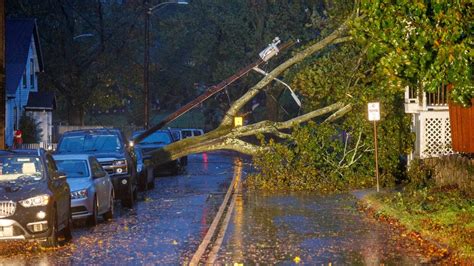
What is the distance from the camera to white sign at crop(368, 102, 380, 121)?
2828cm

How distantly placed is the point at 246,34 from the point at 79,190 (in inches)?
2386

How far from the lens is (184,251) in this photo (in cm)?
1596

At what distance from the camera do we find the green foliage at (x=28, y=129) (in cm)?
5750

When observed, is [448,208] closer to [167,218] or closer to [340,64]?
[167,218]

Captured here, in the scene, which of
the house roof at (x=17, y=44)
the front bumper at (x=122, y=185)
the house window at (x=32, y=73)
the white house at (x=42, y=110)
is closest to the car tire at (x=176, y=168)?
the front bumper at (x=122, y=185)

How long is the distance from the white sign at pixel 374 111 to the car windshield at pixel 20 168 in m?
12.6

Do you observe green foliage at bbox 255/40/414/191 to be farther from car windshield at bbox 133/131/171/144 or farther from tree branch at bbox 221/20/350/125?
car windshield at bbox 133/131/171/144

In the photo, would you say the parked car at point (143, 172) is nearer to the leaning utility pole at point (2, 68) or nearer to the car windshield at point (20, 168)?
the leaning utility pole at point (2, 68)

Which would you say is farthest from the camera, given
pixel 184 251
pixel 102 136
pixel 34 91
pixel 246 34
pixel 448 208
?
pixel 246 34

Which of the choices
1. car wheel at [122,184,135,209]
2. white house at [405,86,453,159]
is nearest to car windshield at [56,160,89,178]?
car wheel at [122,184,135,209]

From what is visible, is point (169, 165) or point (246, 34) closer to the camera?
point (169, 165)

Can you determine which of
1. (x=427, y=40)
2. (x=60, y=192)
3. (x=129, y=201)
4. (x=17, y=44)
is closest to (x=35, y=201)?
(x=60, y=192)

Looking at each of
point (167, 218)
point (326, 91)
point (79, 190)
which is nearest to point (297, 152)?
point (326, 91)

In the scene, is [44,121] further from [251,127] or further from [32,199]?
[32,199]
